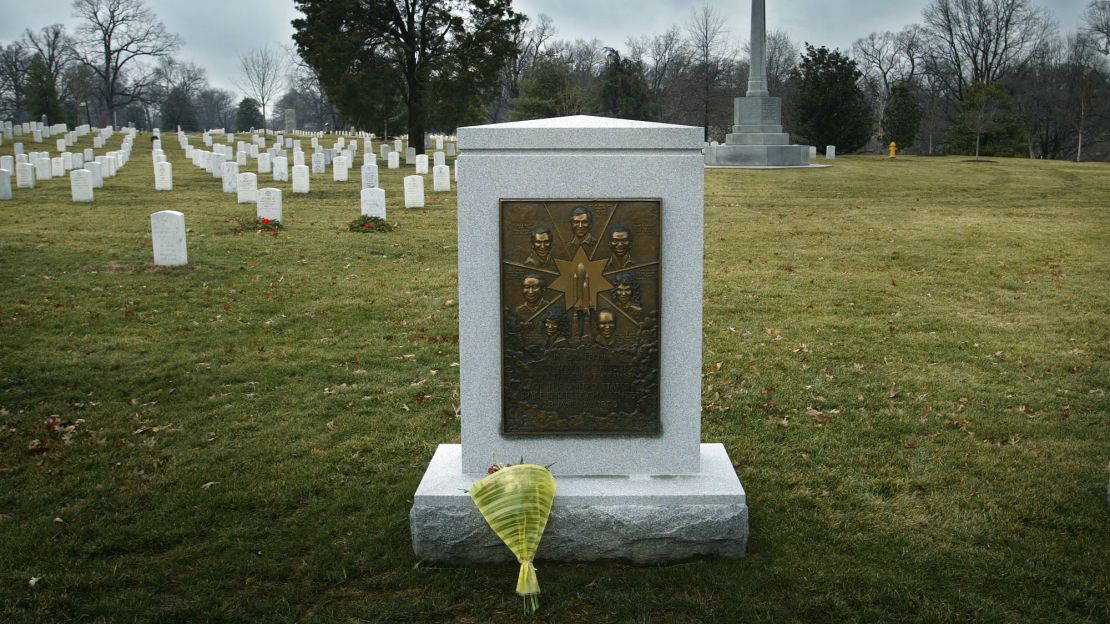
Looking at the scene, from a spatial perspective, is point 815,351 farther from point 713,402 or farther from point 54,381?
point 54,381

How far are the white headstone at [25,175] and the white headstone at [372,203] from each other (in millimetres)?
12159

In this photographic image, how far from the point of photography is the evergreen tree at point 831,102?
4103cm

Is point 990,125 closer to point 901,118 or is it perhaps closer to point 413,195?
point 901,118

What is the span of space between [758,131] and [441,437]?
94.0 ft

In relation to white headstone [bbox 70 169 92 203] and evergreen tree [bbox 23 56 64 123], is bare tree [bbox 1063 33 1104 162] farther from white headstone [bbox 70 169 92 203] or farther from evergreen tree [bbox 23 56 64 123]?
evergreen tree [bbox 23 56 64 123]

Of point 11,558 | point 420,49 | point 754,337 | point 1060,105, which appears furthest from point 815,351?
point 1060,105

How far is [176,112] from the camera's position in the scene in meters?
81.2

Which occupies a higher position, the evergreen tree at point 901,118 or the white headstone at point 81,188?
the evergreen tree at point 901,118

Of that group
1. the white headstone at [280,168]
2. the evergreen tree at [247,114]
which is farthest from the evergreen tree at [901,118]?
the evergreen tree at [247,114]

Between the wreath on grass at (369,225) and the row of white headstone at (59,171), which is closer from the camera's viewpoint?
the wreath on grass at (369,225)

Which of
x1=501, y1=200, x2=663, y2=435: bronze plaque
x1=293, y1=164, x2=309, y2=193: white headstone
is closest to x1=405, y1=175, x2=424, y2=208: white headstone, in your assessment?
x1=293, y1=164, x2=309, y2=193: white headstone

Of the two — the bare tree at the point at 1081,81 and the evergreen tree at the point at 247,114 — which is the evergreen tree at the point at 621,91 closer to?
the bare tree at the point at 1081,81

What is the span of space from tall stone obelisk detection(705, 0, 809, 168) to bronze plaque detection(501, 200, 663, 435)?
2780 centimetres

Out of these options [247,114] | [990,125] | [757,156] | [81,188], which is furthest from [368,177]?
[247,114]
